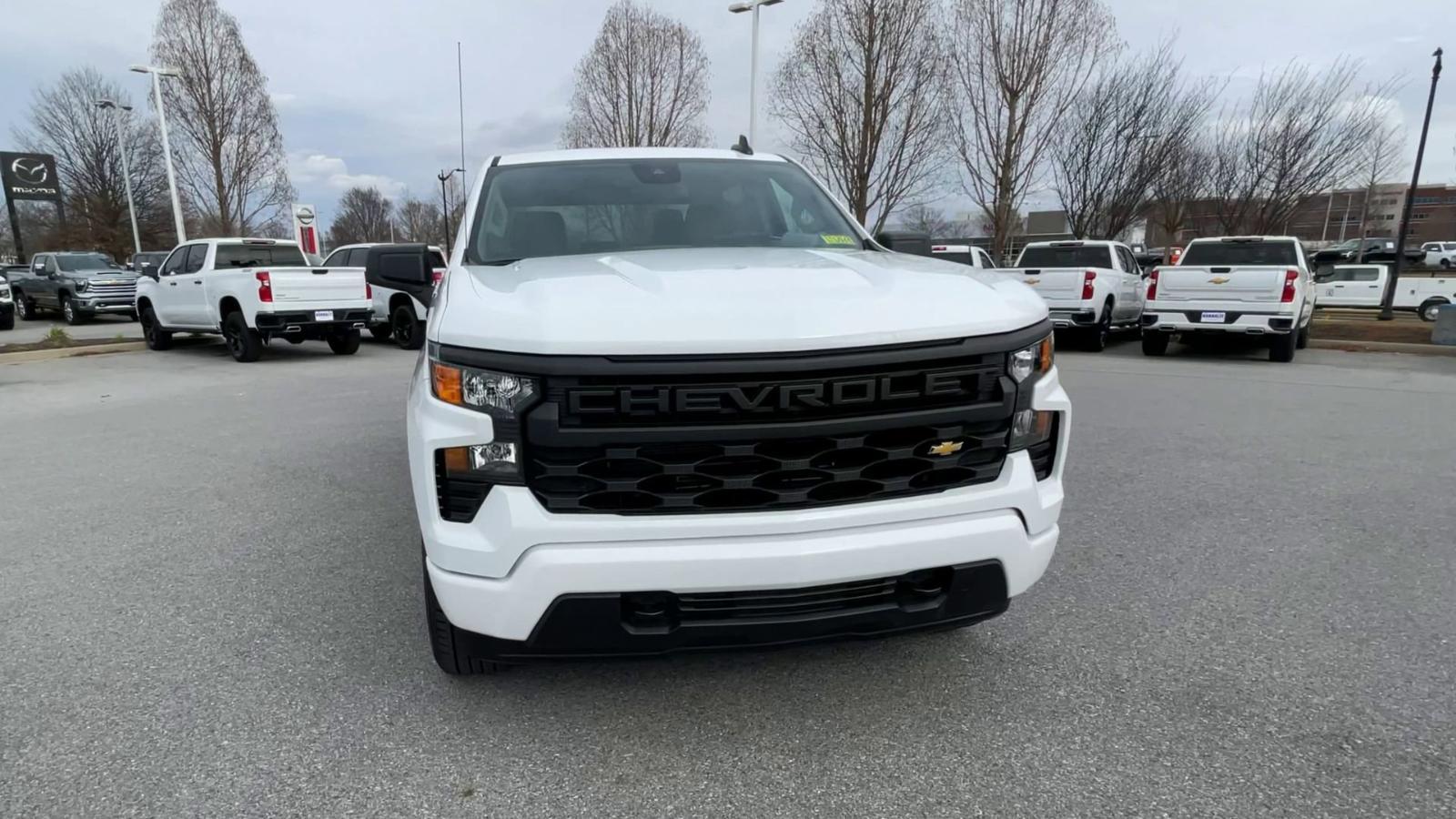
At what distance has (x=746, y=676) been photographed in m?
2.61

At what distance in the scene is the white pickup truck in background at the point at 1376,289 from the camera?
709 inches

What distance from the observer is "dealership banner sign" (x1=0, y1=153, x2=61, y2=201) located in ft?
112

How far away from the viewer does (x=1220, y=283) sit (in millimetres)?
10789

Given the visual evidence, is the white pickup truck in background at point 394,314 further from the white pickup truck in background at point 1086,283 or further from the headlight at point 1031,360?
the headlight at point 1031,360

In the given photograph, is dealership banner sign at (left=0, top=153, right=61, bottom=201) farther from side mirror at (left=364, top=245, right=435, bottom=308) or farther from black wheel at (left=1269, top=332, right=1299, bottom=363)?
black wheel at (left=1269, top=332, right=1299, bottom=363)

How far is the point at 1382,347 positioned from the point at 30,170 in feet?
159

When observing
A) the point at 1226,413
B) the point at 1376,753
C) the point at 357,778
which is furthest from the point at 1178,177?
the point at 357,778

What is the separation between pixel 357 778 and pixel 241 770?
34 centimetres

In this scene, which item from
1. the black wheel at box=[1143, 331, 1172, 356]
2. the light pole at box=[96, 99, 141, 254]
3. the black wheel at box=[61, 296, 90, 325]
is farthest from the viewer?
the light pole at box=[96, 99, 141, 254]

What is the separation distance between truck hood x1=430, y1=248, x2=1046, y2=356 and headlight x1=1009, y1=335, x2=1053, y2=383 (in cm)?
8

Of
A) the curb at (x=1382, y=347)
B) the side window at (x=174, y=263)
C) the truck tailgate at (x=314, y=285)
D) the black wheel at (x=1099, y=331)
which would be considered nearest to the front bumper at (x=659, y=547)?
the truck tailgate at (x=314, y=285)

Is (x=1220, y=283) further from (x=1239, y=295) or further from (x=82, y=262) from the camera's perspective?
(x=82, y=262)

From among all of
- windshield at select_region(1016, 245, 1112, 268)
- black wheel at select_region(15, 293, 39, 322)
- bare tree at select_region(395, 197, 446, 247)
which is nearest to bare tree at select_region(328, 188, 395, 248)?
bare tree at select_region(395, 197, 446, 247)

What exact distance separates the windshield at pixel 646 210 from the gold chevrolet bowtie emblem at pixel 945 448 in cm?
143
